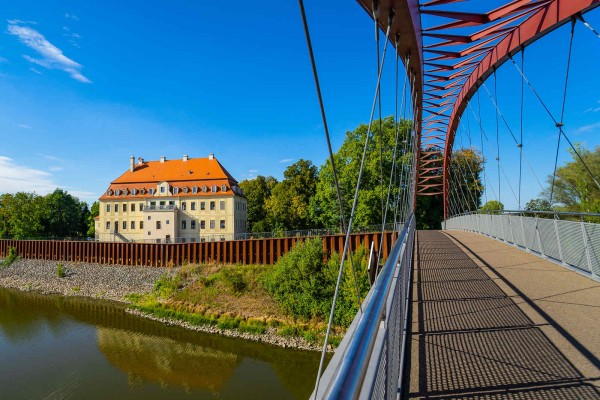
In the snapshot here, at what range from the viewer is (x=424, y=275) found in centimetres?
650

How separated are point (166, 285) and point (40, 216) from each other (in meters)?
34.7

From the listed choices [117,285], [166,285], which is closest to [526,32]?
[166,285]

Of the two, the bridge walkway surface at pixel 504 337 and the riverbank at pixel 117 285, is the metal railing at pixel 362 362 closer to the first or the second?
the bridge walkway surface at pixel 504 337

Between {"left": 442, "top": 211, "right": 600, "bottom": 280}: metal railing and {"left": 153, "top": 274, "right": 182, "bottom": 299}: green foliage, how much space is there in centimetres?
2034

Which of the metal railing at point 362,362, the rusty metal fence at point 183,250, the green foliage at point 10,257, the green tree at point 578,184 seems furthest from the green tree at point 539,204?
the green foliage at point 10,257

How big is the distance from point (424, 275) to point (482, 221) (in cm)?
1123

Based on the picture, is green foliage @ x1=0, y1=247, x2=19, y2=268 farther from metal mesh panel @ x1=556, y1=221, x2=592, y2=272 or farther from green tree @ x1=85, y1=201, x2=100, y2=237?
metal mesh panel @ x1=556, y1=221, x2=592, y2=272

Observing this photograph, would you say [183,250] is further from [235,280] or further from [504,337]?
[504,337]

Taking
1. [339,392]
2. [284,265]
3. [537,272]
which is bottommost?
[284,265]

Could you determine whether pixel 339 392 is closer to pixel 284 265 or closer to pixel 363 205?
pixel 284 265

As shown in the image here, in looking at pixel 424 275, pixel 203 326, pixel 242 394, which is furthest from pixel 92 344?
pixel 424 275

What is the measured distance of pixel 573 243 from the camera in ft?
23.2

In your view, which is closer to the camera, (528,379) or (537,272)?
(528,379)

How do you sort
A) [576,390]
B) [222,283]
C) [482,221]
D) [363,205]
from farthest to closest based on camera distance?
[363,205], [222,283], [482,221], [576,390]
